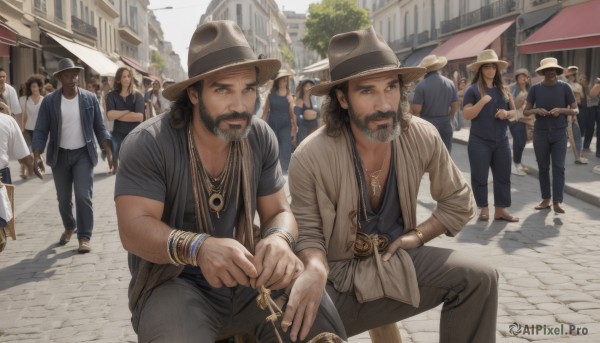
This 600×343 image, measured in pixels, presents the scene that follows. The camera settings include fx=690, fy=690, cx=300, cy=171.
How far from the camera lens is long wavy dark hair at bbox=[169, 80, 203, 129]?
2.89 meters

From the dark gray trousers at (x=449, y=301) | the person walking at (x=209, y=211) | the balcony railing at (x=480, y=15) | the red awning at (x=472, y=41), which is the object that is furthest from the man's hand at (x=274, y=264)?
the balcony railing at (x=480, y=15)

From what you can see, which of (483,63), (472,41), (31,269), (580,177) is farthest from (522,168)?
(472,41)

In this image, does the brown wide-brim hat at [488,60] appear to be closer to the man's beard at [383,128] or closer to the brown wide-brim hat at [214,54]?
the man's beard at [383,128]

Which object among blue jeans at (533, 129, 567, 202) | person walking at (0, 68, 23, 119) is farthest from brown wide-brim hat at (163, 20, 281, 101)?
person walking at (0, 68, 23, 119)

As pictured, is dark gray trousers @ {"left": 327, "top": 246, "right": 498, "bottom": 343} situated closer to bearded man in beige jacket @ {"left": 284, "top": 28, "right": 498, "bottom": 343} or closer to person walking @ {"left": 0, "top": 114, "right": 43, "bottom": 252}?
bearded man in beige jacket @ {"left": 284, "top": 28, "right": 498, "bottom": 343}

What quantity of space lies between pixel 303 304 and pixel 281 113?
8.93 metres

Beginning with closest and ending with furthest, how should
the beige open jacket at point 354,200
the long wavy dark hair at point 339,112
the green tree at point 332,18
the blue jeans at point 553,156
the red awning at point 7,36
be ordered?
the beige open jacket at point 354,200, the long wavy dark hair at point 339,112, the blue jeans at point 553,156, the red awning at point 7,36, the green tree at point 332,18

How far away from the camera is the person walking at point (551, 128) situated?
26.6ft

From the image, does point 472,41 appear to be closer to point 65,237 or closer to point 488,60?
point 488,60

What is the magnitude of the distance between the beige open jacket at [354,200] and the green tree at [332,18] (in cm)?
6341

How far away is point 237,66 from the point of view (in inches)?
111

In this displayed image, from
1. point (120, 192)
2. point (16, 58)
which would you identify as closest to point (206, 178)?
point (120, 192)

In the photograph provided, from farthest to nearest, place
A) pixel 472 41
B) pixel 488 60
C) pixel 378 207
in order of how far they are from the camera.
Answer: pixel 472 41
pixel 488 60
pixel 378 207

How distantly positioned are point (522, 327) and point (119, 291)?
2.98 m
